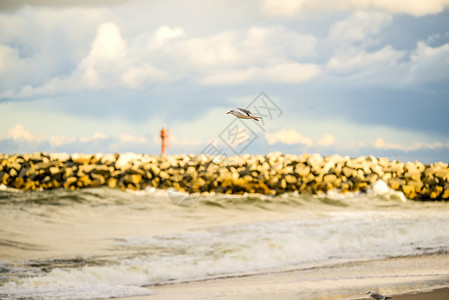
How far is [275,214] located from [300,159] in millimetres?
→ 3202

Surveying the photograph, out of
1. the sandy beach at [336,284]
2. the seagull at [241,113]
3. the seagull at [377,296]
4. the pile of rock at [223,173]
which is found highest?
the seagull at [241,113]

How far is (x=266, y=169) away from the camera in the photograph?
1333 cm

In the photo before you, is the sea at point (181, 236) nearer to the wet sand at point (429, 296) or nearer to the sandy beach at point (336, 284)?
the sandy beach at point (336, 284)

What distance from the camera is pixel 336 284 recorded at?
205 inches

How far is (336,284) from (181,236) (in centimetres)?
376

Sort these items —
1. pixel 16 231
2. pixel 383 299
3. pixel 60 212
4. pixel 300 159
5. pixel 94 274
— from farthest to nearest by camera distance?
Answer: pixel 300 159
pixel 60 212
pixel 16 231
pixel 94 274
pixel 383 299

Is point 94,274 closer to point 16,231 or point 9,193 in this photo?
point 16,231

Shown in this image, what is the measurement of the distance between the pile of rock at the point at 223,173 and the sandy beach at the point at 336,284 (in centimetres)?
652

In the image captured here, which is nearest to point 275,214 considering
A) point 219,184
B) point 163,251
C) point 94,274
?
point 219,184

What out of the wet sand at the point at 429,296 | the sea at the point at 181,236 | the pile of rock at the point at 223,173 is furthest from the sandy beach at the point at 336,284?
the pile of rock at the point at 223,173

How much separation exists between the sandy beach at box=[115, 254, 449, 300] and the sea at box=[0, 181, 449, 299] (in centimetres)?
33

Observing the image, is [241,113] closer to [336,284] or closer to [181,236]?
[336,284]

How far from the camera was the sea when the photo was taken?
602 cm

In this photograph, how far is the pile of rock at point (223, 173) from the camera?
12969mm
